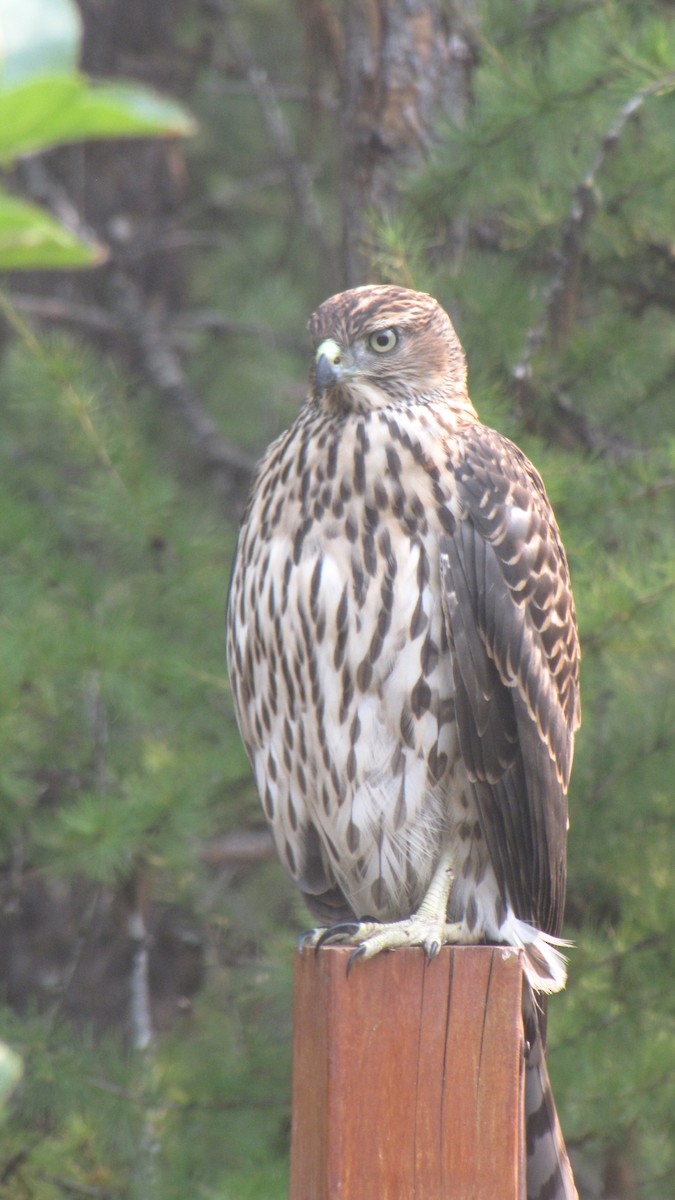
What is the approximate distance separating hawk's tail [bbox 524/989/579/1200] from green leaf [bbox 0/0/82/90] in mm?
2324

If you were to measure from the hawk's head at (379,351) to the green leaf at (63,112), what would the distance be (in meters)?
2.06

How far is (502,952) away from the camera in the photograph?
203 cm

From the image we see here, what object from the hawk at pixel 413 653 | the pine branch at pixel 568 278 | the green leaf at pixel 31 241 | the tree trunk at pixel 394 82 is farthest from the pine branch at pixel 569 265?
the green leaf at pixel 31 241

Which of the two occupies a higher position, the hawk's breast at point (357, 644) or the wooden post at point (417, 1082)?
the hawk's breast at point (357, 644)

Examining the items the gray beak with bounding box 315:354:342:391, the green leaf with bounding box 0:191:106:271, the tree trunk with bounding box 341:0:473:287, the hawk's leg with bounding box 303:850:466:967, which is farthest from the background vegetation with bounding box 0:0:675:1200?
the green leaf with bounding box 0:191:106:271

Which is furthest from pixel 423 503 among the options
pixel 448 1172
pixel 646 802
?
pixel 646 802

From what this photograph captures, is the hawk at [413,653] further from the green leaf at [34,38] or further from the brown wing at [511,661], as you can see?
the green leaf at [34,38]

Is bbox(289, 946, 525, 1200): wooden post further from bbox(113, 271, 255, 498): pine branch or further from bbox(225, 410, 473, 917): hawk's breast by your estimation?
bbox(113, 271, 255, 498): pine branch

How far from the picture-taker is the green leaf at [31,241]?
66cm

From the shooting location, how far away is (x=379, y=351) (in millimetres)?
2814

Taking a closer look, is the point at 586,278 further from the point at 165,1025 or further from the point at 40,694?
the point at 165,1025

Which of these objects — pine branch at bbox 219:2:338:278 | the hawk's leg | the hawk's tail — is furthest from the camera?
pine branch at bbox 219:2:338:278

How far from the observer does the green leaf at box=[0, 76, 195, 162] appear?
0.64 meters

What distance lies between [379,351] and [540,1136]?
Answer: 151 cm
